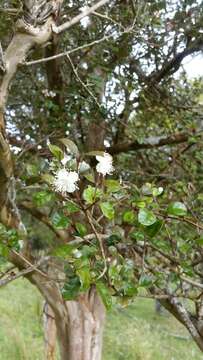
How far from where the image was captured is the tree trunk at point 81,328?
11.3ft

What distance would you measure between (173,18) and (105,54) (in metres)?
0.47

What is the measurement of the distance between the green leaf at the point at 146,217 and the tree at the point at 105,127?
203mm

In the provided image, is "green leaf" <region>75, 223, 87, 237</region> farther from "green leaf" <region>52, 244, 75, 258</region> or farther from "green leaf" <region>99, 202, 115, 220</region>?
"green leaf" <region>99, 202, 115, 220</region>

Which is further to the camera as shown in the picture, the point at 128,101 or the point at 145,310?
the point at 145,310

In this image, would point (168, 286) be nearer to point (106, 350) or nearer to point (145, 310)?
point (106, 350)

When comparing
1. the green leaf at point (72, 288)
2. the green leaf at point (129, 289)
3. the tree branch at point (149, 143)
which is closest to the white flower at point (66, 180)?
the green leaf at point (72, 288)

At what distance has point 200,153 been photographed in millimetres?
3008

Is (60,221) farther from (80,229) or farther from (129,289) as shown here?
(129,289)

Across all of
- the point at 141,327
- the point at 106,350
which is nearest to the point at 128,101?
the point at 106,350

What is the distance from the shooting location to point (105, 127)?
3486 millimetres

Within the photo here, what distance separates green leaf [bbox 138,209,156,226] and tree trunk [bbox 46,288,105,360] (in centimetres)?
237

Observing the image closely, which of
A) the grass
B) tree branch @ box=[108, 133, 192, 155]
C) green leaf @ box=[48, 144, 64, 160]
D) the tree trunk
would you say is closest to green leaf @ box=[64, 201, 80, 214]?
green leaf @ box=[48, 144, 64, 160]

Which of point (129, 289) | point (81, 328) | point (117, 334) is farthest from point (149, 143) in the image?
point (117, 334)

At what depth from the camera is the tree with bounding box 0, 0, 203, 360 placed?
5.59ft
